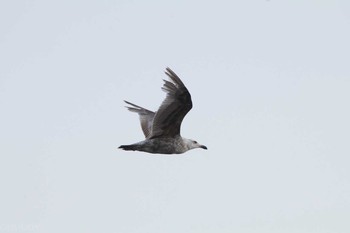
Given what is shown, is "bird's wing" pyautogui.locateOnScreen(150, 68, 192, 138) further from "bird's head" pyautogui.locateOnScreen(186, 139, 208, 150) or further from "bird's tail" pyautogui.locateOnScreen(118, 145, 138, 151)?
"bird's head" pyautogui.locateOnScreen(186, 139, 208, 150)

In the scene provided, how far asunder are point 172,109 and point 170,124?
94cm

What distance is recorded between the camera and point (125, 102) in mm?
32594

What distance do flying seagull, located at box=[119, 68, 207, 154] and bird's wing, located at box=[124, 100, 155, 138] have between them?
1042 mm

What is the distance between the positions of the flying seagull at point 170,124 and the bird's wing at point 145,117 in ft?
3.42

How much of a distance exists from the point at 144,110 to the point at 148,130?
4.46 feet

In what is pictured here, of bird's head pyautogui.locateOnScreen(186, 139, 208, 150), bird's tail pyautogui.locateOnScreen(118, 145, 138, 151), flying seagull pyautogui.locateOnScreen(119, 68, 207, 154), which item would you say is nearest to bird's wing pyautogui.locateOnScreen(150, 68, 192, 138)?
flying seagull pyautogui.locateOnScreen(119, 68, 207, 154)

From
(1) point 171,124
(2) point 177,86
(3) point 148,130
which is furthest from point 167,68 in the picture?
(3) point 148,130

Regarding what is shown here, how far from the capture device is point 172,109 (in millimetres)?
26812

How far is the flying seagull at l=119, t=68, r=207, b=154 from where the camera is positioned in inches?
1035

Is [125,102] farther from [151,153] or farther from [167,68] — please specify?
[167,68]

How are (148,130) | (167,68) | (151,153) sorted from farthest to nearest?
(148,130)
(151,153)
(167,68)

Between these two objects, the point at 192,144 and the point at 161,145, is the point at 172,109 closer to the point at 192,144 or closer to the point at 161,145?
the point at 161,145

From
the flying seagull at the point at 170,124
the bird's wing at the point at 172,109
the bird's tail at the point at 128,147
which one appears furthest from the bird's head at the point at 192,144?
the bird's tail at the point at 128,147

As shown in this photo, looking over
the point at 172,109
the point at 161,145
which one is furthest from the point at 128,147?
the point at 172,109
